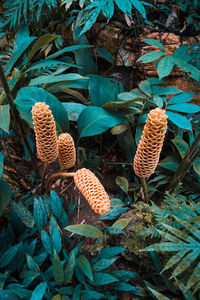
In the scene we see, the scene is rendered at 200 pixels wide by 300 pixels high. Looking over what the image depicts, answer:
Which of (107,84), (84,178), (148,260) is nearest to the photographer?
(84,178)

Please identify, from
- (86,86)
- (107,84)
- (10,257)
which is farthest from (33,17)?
(10,257)

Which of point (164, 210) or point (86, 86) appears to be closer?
point (164, 210)

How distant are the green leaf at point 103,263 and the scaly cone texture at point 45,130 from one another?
0.58 metres

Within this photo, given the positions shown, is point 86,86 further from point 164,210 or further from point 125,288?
point 125,288

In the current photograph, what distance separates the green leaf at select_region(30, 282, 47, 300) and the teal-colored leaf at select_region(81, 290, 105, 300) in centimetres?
18

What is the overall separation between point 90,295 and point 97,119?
0.93 m

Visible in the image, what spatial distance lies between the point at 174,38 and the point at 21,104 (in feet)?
4.18

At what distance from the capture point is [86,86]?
1.61 m

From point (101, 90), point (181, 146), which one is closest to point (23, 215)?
point (101, 90)

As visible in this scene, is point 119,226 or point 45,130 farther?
point 119,226

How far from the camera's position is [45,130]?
1.06 m

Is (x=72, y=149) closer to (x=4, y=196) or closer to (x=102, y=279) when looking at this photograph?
(x=4, y=196)

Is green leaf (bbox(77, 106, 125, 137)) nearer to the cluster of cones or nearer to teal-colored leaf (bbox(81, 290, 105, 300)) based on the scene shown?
the cluster of cones

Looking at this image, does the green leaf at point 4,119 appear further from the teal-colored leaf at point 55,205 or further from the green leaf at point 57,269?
the green leaf at point 57,269
